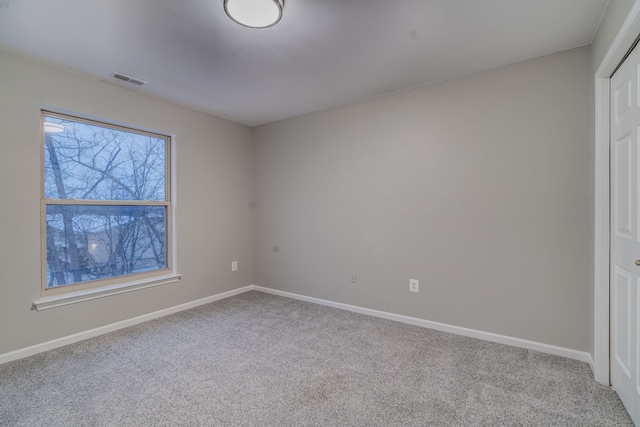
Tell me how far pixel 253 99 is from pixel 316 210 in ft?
4.78

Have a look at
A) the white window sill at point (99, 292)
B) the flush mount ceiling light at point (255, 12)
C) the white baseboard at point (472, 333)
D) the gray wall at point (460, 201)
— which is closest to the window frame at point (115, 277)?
the white window sill at point (99, 292)

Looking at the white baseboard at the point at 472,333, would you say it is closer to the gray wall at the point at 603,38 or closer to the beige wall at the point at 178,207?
the gray wall at the point at 603,38

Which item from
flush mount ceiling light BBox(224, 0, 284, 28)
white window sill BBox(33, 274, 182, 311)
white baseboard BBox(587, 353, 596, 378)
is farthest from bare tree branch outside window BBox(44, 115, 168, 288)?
white baseboard BBox(587, 353, 596, 378)

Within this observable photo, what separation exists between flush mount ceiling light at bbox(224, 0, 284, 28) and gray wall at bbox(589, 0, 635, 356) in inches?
70.0

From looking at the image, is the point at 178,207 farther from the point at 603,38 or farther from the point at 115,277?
the point at 603,38

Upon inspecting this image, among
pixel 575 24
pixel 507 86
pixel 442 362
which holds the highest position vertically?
pixel 575 24

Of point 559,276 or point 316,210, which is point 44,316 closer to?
point 316,210

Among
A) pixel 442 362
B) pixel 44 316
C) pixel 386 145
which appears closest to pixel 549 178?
pixel 386 145

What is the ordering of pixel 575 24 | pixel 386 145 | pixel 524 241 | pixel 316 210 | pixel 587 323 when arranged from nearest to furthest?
pixel 575 24 < pixel 587 323 < pixel 524 241 < pixel 386 145 < pixel 316 210

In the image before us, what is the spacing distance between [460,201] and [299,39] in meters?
1.92

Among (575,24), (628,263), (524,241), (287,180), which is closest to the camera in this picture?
(628,263)

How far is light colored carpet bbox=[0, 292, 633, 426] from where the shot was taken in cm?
171

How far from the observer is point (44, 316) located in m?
2.55

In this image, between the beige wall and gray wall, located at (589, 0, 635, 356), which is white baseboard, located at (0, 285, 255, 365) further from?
gray wall, located at (589, 0, 635, 356)
